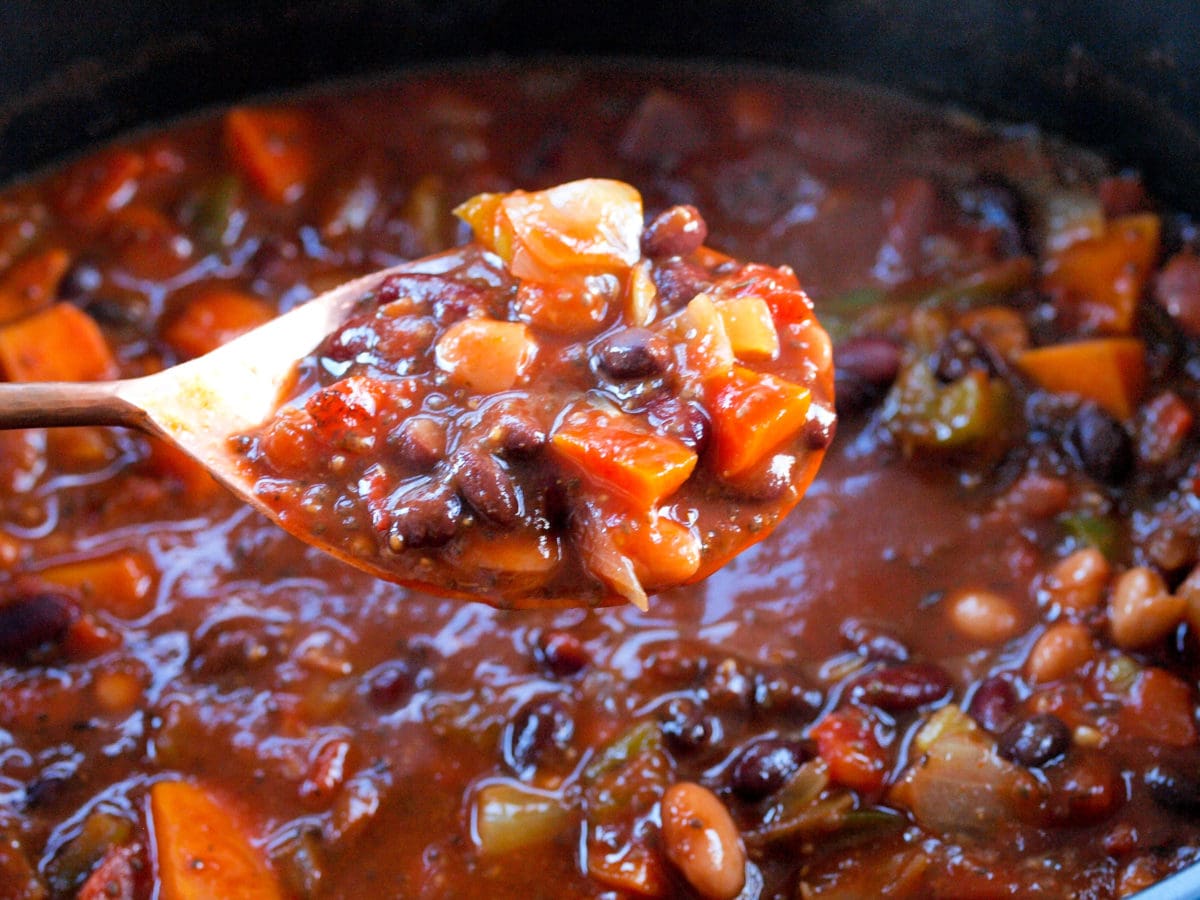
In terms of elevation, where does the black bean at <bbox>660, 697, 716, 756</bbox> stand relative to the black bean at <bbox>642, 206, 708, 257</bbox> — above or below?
below

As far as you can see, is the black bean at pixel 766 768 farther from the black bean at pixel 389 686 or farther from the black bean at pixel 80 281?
the black bean at pixel 80 281

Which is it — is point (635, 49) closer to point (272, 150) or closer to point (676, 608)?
point (272, 150)

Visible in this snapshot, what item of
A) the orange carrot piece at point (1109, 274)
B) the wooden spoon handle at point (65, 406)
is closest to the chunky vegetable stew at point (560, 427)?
the wooden spoon handle at point (65, 406)

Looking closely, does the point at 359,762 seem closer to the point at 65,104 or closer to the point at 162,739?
the point at 162,739

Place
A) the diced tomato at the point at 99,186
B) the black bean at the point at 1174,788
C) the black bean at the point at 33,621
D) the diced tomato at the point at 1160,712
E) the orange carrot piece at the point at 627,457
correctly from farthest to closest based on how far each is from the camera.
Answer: the diced tomato at the point at 99,186 → the black bean at the point at 33,621 → the diced tomato at the point at 1160,712 → the black bean at the point at 1174,788 → the orange carrot piece at the point at 627,457

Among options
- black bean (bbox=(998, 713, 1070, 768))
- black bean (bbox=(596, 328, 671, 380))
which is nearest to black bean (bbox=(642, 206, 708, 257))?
black bean (bbox=(596, 328, 671, 380))

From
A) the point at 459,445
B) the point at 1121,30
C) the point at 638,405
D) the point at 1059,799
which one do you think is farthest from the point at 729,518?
the point at 1121,30

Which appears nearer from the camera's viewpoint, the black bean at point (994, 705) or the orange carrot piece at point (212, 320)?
the black bean at point (994, 705)

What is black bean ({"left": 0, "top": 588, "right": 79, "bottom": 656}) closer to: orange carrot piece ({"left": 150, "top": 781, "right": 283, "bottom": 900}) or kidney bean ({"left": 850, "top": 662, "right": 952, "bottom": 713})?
orange carrot piece ({"left": 150, "top": 781, "right": 283, "bottom": 900})
